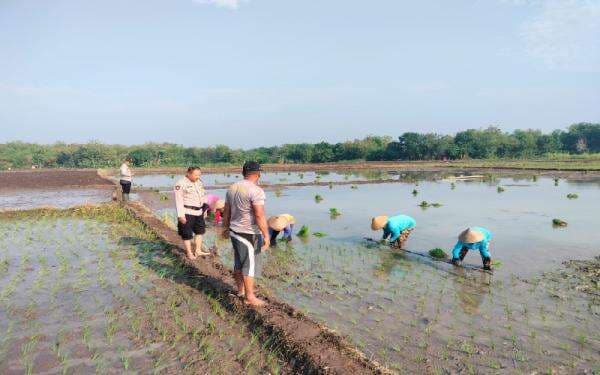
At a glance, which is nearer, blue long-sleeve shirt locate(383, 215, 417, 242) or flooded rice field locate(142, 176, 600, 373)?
flooded rice field locate(142, 176, 600, 373)

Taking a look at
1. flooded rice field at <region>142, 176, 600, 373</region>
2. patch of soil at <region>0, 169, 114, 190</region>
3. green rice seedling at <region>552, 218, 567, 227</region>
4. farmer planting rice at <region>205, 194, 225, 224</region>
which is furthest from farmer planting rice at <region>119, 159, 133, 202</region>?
green rice seedling at <region>552, 218, 567, 227</region>

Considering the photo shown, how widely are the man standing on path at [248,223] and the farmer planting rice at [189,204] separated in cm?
229

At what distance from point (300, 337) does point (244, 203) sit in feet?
5.58

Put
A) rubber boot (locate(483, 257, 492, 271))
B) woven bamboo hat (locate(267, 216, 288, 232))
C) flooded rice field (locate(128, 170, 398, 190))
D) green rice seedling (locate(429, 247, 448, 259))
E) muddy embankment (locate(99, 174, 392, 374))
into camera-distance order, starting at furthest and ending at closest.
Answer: flooded rice field (locate(128, 170, 398, 190)), woven bamboo hat (locate(267, 216, 288, 232)), green rice seedling (locate(429, 247, 448, 259)), rubber boot (locate(483, 257, 492, 271)), muddy embankment (locate(99, 174, 392, 374))

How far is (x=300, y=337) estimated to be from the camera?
444 cm

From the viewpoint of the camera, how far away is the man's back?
5012mm

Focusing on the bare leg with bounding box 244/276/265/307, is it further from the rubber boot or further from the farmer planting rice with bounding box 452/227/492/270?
the rubber boot

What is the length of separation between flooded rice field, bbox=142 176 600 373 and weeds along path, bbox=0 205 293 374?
1230mm

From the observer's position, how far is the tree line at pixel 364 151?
2596 inches

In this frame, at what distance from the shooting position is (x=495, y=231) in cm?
1122

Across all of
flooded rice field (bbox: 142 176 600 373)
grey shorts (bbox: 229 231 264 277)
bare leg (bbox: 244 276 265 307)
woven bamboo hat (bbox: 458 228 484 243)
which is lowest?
flooded rice field (bbox: 142 176 600 373)

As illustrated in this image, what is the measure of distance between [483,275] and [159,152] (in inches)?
2799

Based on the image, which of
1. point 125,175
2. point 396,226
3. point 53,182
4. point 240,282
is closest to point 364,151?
point 53,182

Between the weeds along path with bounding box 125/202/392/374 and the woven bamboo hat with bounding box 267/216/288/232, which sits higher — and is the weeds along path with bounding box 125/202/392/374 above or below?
below
